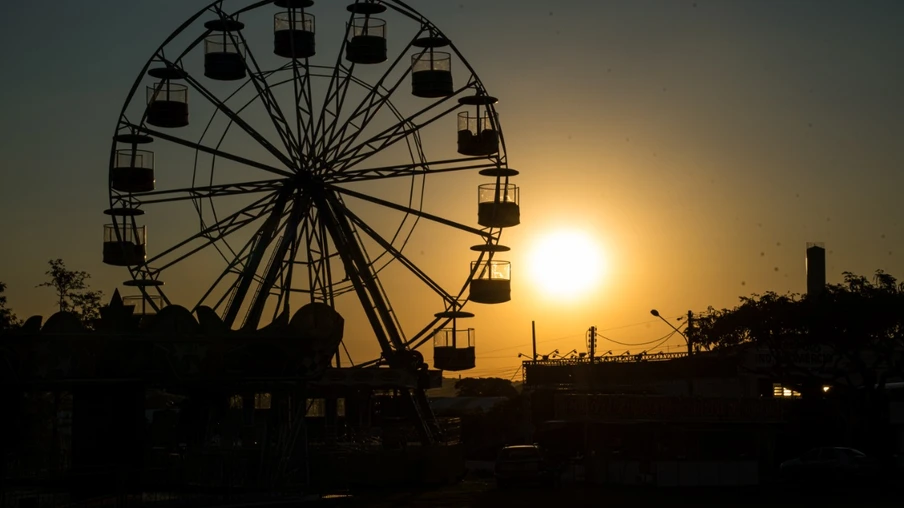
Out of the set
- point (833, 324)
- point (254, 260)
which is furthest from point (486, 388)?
point (254, 260)

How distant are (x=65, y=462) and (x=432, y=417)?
19.0 metres

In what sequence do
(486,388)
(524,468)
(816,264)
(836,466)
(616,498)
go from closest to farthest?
(616,498), (524,468), (836,466), (816,264), (486,388)

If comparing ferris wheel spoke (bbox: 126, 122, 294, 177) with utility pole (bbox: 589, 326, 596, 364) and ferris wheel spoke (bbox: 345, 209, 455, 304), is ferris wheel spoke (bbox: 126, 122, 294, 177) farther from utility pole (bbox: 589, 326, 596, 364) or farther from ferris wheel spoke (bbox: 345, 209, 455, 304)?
utility pole (bbox: 589, 326, 596, 364)

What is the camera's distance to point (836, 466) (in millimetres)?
45781

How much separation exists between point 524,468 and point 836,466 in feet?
41.3

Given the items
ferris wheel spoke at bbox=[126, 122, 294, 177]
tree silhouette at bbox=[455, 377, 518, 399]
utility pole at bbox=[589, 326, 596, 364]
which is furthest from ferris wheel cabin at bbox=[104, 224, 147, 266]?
tree silhouette at bbox=[455, 377, 518, 399]

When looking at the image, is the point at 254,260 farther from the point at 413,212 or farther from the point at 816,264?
the point at 816,264

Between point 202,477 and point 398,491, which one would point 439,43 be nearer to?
point 398,491

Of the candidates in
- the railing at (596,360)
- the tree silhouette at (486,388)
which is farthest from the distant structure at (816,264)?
the tree silhouette at (486,388)

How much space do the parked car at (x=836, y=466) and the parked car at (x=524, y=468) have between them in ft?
36.5

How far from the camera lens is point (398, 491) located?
39.3 metres

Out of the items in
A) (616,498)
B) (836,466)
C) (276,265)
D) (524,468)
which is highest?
(276,265)

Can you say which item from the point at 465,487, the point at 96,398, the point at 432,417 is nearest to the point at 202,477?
the point at 96,398

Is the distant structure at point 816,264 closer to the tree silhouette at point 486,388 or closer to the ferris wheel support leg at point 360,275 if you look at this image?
the ferris wheel support leg at point 360,275
